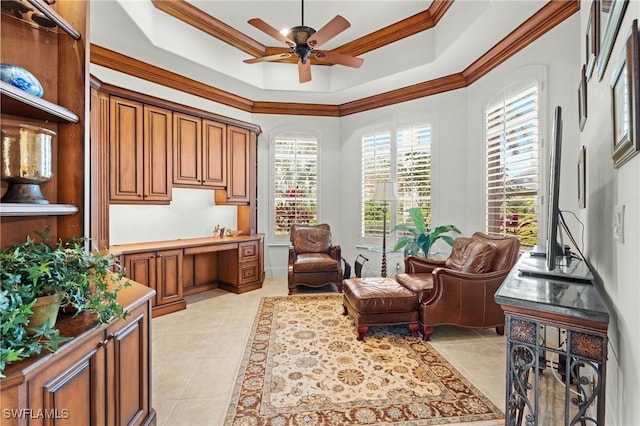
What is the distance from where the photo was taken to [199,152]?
447 cm

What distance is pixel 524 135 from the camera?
128 inches

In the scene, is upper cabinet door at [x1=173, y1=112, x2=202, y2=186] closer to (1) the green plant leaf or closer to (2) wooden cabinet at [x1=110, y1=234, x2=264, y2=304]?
(2) wooden cabinet at [x1=110, y1=234, x2=264, y2=304]

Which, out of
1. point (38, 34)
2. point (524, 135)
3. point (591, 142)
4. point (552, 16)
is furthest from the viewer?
point (524, 135)

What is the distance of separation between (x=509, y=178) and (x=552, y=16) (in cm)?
157

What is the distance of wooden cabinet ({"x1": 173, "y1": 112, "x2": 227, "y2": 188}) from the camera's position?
14.0 feet

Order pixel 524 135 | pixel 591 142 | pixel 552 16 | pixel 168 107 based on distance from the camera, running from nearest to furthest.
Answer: pixel 591 142
pixel 552 16
pixel 524 135
pixel 168 107

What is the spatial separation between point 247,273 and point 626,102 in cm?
451

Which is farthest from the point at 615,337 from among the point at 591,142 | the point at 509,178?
the point at 509,178

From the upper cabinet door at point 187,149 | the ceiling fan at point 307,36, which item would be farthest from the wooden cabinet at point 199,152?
the ceiling fan at point 307,36

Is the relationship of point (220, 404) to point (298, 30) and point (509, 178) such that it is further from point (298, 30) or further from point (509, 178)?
point (509, 178)

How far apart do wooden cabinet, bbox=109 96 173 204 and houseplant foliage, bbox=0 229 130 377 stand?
2540 mm

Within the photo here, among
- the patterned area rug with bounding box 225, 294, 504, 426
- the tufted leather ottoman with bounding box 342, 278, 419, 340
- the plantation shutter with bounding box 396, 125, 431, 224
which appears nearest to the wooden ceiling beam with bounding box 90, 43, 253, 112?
the plantation shutter with bounding box 396, 125, 431, 224

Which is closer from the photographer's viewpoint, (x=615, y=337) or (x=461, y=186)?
(x=615, y=337)

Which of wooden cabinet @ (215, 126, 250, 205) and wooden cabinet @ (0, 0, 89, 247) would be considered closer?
wooden cabinet @ (0, 0, 89, 247)
